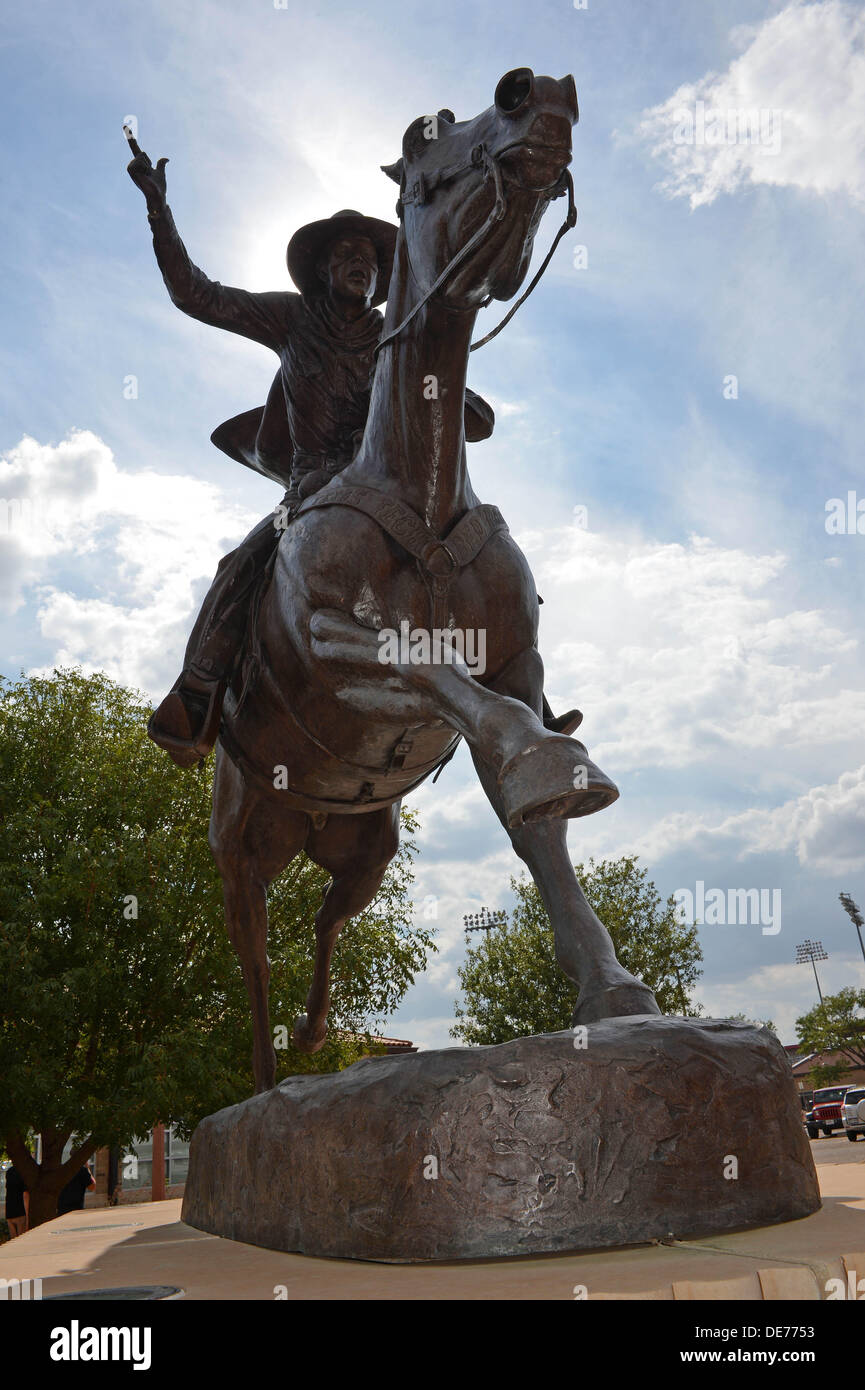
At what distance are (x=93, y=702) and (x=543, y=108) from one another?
1987cm

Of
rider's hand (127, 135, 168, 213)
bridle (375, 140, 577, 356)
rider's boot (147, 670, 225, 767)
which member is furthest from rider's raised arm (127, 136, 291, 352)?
rider's boot (147, 670, 225, 767)

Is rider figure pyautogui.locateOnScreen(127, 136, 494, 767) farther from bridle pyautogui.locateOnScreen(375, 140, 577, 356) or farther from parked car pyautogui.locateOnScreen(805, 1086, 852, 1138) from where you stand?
parked car pyautogui.locateOnScreen(805, 1086, 852, 1138)

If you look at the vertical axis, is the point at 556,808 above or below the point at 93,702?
below

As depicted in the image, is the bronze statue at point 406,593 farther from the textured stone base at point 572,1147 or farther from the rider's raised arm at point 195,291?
the textured stone base at point 572,1147

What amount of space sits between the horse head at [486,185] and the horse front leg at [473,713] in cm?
127

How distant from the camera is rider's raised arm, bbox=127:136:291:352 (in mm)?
5051

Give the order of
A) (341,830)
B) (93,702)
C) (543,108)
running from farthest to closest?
1. (93,702)
2. (341,830)
3. (543,108)

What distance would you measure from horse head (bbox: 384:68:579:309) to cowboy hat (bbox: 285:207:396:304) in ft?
3.56

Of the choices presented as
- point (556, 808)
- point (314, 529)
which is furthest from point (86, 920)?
point (556, 808)

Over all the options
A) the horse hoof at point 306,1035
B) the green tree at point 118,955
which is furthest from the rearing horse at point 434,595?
the green tree at point 118,955

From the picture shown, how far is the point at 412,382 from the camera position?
405cm

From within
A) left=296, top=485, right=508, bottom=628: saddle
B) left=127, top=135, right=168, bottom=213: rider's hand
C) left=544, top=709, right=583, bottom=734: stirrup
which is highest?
left=127, top=135, right=168, bottom=213: rider's hand
